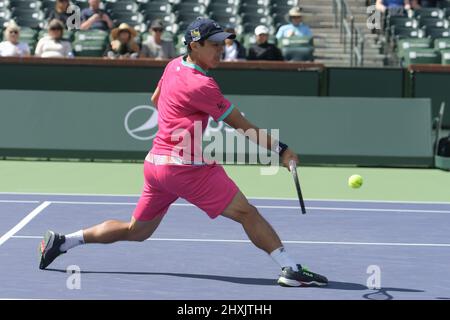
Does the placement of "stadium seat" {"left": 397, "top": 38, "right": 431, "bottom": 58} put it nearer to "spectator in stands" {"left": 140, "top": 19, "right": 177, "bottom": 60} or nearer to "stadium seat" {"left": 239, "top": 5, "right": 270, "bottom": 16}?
"stadium seat" {"left": 239, "top": 5, "right": 270, "bottom": 16}

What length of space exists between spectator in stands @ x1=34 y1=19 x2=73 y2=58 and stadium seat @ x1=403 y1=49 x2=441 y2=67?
5.69 metres

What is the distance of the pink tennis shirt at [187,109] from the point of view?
8.22 meters

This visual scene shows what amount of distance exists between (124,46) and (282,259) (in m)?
10.2

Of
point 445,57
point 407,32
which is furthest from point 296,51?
point 407,32

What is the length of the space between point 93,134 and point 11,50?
90.7 inches

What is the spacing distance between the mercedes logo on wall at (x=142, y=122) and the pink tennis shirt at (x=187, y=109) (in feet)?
26.7

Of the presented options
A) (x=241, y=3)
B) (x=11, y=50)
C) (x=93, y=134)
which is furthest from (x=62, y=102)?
(x=241, y=3)

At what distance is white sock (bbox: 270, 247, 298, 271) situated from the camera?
850 centimetres

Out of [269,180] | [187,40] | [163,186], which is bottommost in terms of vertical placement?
[269,180]

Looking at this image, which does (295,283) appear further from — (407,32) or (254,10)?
(254,10)

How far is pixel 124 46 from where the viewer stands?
18281 millimetres

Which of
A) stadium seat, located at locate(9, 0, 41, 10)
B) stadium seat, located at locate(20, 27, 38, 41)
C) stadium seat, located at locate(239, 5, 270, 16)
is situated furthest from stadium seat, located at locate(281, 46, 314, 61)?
stadium seat, located at locate(9, 0, 41, 10)

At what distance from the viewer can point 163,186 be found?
27.9ft

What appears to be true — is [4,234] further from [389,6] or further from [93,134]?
[389,6]
